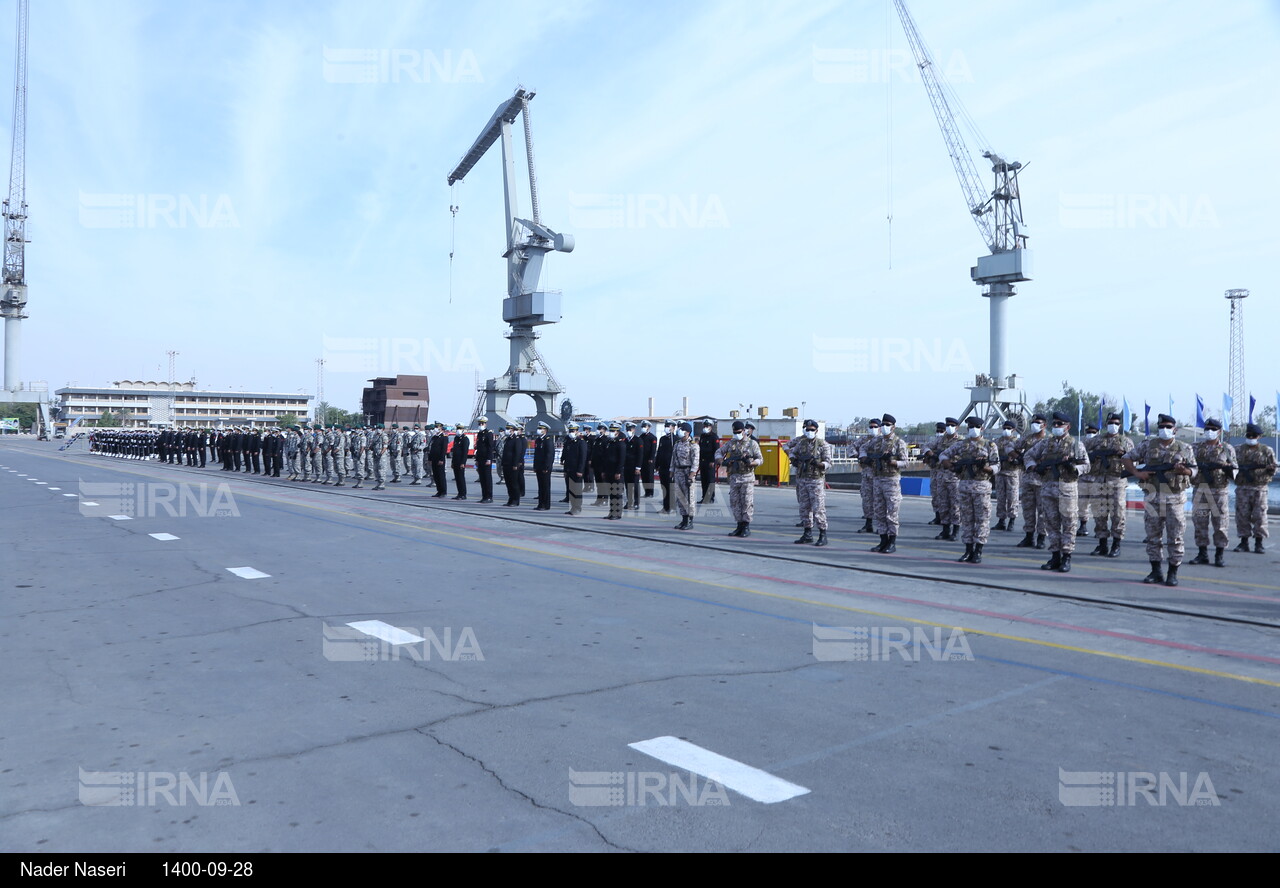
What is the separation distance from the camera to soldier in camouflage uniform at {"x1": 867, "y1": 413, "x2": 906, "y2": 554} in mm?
12844

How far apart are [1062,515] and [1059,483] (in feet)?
1.42

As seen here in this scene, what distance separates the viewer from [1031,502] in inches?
551

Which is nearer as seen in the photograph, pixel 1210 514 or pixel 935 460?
pixel 1210 514

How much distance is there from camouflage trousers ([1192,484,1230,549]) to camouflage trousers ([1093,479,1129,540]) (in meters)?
1.01

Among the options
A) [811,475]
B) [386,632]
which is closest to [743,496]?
[811,475]

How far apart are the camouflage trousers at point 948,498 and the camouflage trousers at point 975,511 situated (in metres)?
2.58

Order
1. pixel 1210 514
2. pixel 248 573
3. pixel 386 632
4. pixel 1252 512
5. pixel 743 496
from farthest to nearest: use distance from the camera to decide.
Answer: pixel 743 496 → pixel 1252 512 → pixel 1210 514 → pixel 248 573 → pixel 386 632

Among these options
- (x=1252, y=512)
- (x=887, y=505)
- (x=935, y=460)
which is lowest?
(x=1252, y=512)

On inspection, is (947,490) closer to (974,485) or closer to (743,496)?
(974,485)

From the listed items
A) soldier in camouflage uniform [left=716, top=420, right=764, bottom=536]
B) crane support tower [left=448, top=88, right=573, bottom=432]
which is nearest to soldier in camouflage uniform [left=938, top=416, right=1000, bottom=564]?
soldier in camouflage uniform [left=716, top=420, right=764, bottom=536]

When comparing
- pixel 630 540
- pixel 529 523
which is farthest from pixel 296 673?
pixel 529 523

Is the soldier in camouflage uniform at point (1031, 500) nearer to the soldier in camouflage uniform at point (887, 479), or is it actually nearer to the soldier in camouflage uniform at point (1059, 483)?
the soldier in camouflage uniform at point (1059, 483)

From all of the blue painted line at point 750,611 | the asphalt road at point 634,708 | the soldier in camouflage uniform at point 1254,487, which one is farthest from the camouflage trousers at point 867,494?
the blue painted line at point 750,611
